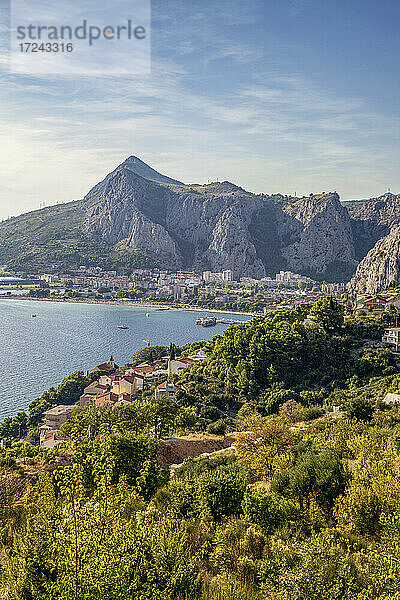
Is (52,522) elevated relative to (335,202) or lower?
lower

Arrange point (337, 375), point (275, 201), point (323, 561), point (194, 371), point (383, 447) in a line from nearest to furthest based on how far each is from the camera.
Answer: point (323, 561) < point (383, 447) < point (337, 375) < point (194, 371) < point (275, 201)

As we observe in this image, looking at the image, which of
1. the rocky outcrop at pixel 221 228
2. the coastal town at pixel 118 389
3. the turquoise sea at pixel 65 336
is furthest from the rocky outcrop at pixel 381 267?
the coastal town at pixel 118 389

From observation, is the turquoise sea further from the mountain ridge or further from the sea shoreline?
the mountain ridge

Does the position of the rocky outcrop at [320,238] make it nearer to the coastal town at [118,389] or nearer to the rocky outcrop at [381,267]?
the rocky outcrop at [381,267]

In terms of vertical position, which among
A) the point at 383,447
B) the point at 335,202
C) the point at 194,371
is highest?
the point at 335,202

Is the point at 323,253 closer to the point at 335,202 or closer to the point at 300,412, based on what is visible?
the point at 335,202

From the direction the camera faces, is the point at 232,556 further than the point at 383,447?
No

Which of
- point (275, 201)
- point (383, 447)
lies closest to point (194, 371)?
point (383, 447)
